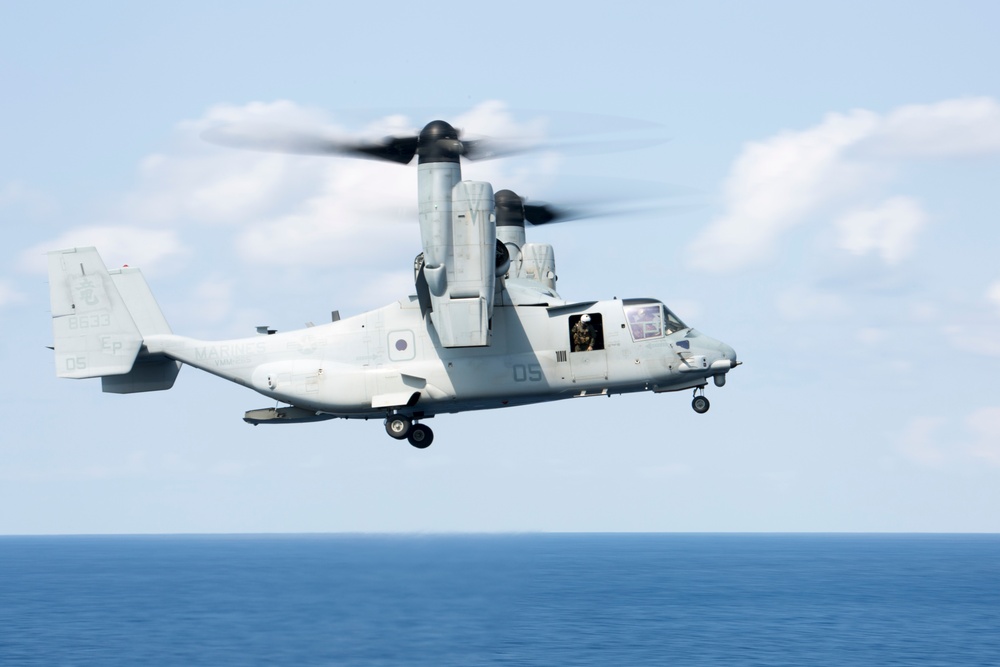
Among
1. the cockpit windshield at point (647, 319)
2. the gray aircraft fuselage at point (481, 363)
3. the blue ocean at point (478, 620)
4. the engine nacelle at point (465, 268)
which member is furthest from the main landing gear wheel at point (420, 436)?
the blue ocean at point (478, 620)

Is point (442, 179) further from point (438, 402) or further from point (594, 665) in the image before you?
point (594, 665)

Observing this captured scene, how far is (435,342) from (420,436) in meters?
2.19

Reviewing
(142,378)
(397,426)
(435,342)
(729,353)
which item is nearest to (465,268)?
(435,342)

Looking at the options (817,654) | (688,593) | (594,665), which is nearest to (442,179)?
(594,665)

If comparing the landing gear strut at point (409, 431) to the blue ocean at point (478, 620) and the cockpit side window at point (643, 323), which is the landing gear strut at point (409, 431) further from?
the blue ocean at point (478, 620)

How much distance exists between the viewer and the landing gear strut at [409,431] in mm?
22500

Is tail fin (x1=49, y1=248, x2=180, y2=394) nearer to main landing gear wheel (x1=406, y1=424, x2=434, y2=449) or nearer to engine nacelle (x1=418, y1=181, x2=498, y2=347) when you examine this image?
main landing gear wheel (x1=406, y1=424, x2=434, y2=449)

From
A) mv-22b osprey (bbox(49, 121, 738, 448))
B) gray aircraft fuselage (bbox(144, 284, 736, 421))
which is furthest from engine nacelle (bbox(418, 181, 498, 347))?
gray aircraft fuselage (bbox(144, 284, 736, 421))

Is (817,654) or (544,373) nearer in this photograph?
(544,373)

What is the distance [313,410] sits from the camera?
22.8 meters

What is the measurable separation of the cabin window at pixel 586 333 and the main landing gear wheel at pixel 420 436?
3.57 meters

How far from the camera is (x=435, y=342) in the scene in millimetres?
21828

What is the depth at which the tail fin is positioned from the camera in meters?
23.2

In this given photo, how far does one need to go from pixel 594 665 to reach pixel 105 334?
30.9m
